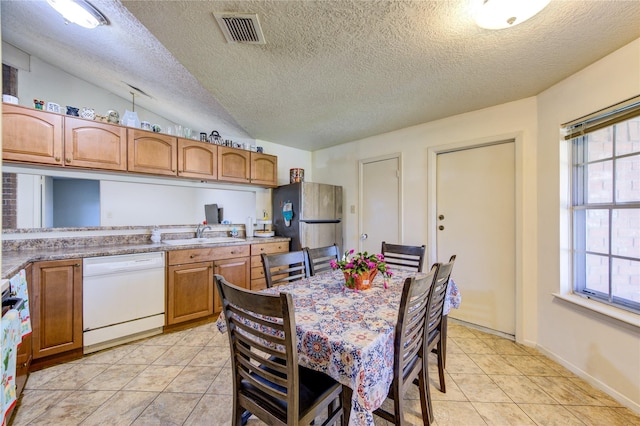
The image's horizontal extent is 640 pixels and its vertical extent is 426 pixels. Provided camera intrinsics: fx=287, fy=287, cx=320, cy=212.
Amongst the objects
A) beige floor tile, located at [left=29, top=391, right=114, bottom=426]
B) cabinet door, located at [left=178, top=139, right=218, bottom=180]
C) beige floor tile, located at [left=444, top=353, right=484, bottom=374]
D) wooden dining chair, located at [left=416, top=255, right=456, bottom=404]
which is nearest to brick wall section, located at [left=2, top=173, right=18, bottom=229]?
cabinet door, located at [left=178, top=139, right=218, bottom=180]

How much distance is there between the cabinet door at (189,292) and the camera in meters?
2.75

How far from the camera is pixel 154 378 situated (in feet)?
6.84

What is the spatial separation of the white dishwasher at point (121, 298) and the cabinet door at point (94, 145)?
34.4 inches

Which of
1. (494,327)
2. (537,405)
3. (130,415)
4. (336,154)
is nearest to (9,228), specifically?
(130,415)

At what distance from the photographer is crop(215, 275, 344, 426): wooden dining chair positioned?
1143mm

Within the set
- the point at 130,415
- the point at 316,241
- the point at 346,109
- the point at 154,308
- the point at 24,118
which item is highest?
the point at 346,109

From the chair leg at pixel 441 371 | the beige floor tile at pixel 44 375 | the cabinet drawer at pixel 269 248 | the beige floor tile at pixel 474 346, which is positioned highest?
the cabinet drawer at pixel 269 248

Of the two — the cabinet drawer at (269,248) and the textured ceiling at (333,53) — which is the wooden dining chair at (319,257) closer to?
the cabinet drawer at (269,248)

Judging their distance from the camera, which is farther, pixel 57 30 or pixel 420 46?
pixel 57 30

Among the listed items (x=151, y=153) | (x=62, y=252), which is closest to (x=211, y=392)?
(x=62, y=252)

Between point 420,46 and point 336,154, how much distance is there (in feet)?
7.77

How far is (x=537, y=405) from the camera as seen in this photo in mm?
1815

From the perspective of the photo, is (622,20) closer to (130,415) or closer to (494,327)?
(494,327)

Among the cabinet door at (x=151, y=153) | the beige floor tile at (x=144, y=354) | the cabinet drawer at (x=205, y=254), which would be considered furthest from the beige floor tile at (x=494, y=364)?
the cabinet door at (x=151, y=153)
